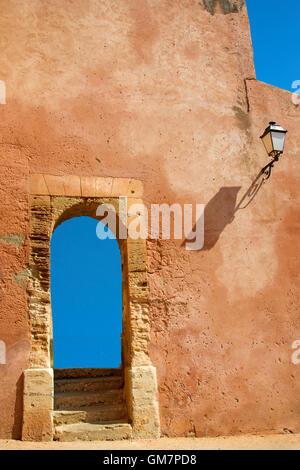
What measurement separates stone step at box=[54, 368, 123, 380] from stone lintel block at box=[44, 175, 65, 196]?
2306 millimetres

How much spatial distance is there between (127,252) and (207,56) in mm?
2725

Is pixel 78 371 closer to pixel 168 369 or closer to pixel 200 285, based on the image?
pixel 168 369

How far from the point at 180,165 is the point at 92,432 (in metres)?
2.99

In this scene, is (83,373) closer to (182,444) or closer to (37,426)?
(37,426)

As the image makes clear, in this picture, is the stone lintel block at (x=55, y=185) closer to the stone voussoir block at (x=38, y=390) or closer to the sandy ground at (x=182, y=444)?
the stone voussoir block at (x=38, y=390)

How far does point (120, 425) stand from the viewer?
16.2ft

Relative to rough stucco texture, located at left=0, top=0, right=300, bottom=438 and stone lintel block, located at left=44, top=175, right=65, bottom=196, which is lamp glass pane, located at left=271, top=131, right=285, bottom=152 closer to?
rough stucco texture, located at left=0, top=0, right=300, bottom=438

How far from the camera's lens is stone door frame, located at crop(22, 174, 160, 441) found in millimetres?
4797

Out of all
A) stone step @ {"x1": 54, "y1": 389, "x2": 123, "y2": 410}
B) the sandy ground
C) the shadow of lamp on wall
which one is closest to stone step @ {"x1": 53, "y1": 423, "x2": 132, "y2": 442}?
the sandy ground

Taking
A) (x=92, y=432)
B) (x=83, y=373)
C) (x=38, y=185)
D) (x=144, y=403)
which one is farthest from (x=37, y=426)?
(x=38, y=185)

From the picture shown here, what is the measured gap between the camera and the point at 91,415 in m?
5.12

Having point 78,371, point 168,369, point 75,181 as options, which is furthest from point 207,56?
point 78,371

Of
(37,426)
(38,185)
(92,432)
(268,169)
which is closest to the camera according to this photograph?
(37,426)

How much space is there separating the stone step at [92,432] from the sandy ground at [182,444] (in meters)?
0.07
